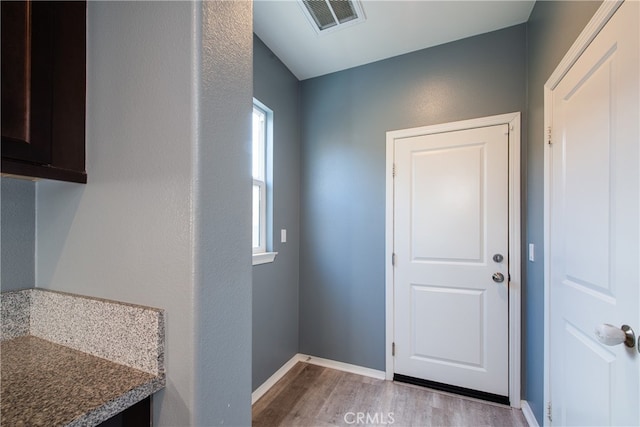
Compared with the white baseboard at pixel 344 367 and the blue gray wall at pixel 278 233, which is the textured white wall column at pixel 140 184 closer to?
the blue gray wall at pixel 278 233

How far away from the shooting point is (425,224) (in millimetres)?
2100

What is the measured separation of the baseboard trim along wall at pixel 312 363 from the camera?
2039 millimetres

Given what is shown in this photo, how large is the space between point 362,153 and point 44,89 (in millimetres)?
1992

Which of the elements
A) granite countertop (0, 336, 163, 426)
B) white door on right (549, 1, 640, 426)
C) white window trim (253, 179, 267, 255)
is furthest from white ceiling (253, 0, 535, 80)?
granite countertop (0, 336, 163, 426)

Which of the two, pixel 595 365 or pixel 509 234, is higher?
pixel 509 234

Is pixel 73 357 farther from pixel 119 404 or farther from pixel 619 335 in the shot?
pixel 619 335

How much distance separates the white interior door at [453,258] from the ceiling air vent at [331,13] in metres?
0.95

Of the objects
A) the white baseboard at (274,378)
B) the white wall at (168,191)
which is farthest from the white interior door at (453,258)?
the white wall at (168,191)

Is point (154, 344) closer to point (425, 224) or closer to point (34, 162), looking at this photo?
point (34, 162)

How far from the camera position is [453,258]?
6.63ft

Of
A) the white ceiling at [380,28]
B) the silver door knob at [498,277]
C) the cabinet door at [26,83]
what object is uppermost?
the white ceiling at [380,28]

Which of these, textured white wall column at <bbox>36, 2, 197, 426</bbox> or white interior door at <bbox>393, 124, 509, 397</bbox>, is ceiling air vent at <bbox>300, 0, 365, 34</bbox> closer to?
white interior door at <bbox>393, 124, 509, 397</bbox>

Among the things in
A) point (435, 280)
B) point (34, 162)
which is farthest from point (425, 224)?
point (34, 162)

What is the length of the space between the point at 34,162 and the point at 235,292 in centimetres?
57
